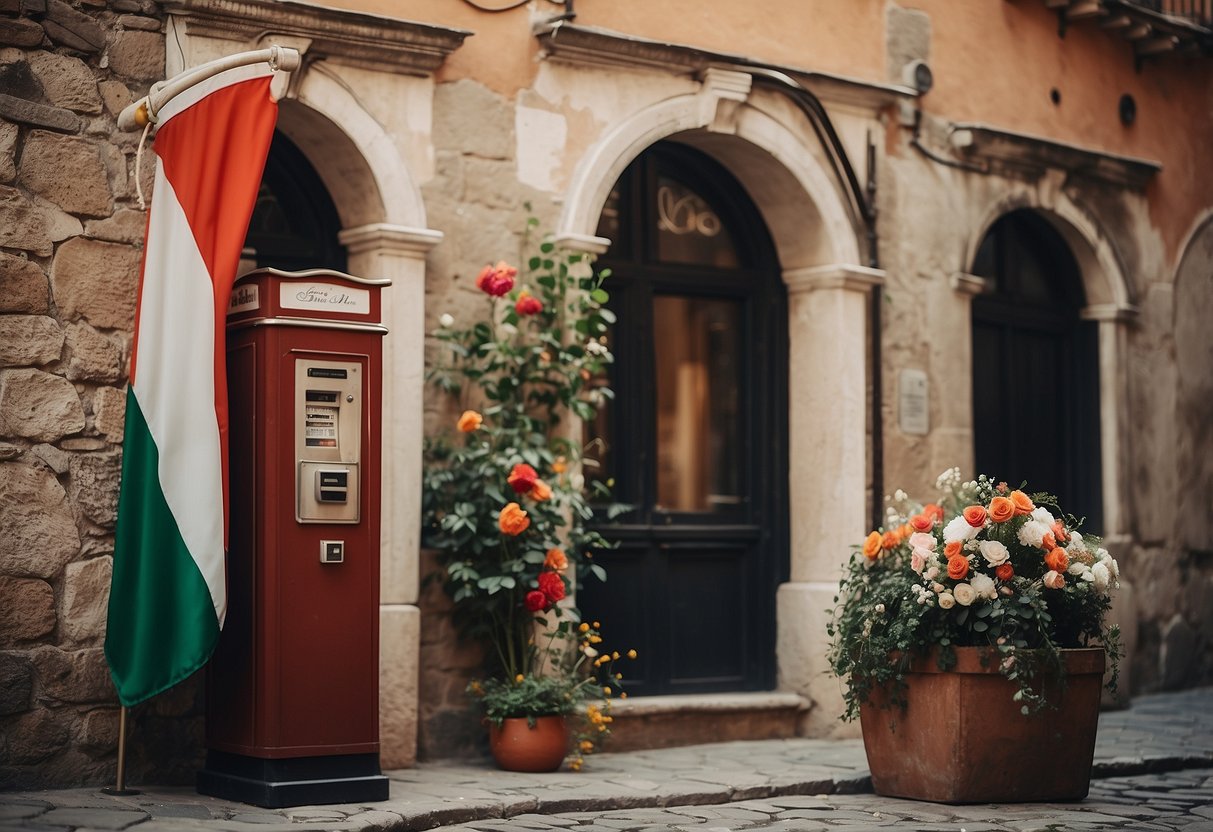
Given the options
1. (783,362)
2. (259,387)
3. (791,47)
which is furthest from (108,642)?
(791,47)

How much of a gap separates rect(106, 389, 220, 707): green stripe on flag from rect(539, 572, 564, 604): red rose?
1.69 meters

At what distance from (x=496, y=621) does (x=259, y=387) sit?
1.85 m

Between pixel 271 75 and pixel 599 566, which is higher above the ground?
pixel 271 75

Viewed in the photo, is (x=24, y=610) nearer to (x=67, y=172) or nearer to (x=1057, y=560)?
(x=67, y=172)

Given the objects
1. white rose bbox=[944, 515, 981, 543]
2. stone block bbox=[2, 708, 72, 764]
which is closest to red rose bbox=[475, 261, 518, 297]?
white rose bbox=[944, 515, 981, 543]

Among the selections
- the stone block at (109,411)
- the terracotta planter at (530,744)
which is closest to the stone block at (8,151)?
the stone block at (109,411)

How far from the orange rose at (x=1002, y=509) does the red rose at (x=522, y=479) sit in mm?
1967

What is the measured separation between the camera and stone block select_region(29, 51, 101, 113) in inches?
270

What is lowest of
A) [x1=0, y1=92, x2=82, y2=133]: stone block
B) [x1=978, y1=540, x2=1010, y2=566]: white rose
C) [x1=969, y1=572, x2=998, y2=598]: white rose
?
[x1=969, y1=572, x2=998, y2=598]: white rose

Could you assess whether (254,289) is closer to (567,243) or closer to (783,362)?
(567,243)

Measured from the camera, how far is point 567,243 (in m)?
8.30

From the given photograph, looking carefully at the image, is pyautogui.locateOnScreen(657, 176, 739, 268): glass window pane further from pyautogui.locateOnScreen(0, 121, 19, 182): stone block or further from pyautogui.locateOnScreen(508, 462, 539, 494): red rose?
pyautogui.locateOnScreen(0, 121, 19, 182): stone block

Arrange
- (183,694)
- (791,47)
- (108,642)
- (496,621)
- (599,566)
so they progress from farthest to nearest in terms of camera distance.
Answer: (791,47)
(599,566)
(496,621)
(183,694)
(108,642)

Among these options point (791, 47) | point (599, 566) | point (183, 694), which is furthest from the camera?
point (791, 47)
